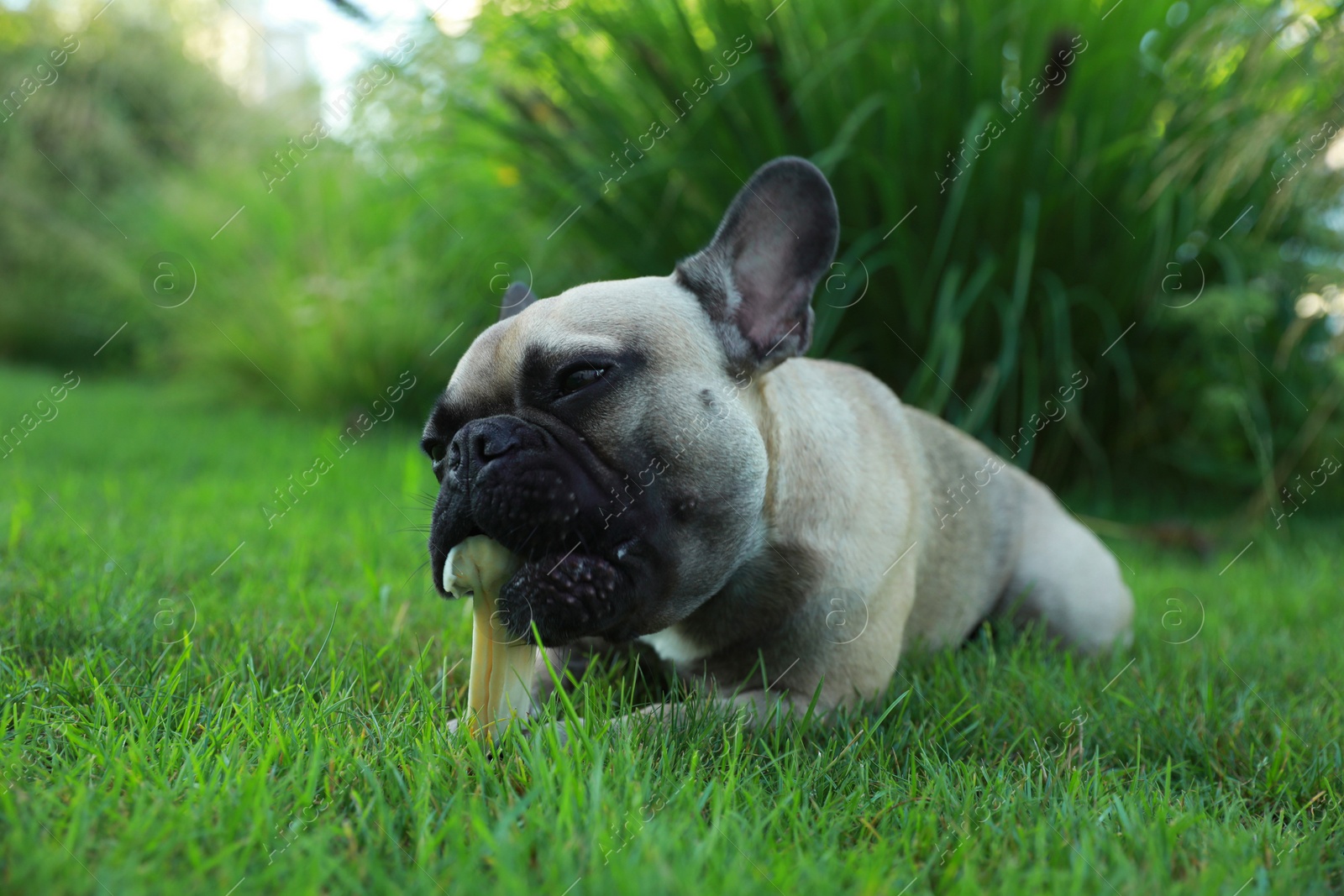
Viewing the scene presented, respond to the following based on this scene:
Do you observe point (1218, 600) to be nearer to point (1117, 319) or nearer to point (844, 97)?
point (1117, 319)

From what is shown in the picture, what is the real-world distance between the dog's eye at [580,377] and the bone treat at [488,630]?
13.0 inches

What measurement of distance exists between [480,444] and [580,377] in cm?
23

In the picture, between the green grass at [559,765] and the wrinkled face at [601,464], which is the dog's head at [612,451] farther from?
the green grass at [559,765]

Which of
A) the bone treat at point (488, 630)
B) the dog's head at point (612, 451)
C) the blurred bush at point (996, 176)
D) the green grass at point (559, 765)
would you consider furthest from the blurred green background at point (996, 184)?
the bone treat at point (488, 630)

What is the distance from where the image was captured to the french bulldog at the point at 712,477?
173 centimetres

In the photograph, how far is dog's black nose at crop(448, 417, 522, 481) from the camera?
1.70m

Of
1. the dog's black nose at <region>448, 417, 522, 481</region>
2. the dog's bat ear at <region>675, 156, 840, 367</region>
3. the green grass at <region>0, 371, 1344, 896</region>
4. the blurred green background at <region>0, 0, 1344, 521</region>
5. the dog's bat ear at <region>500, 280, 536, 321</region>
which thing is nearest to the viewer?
the green grass at <region>0, 371, 1344, 896</region>

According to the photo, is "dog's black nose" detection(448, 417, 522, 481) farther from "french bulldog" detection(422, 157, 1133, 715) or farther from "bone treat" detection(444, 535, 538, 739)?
"bone treat" detection(444, 535, 538, 739)

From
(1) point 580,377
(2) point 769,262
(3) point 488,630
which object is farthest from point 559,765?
(2) point 769,262

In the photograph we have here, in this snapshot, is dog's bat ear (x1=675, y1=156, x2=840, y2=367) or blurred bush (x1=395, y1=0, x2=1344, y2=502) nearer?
dog's bat ear (x1=675, y1=156, x2=840, y2=367)

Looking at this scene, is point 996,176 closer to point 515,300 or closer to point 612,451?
point 515,300

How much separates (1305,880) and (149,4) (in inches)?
715

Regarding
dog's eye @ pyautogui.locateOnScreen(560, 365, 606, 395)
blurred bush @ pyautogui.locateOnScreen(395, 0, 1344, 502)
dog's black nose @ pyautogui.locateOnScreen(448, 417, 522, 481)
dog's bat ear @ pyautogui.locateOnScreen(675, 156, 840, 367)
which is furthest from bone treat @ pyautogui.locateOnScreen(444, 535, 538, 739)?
blurred bush @ pyautogui.locateOnScreen(395, 0, 1344, 502)

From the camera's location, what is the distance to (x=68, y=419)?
20.3ft
